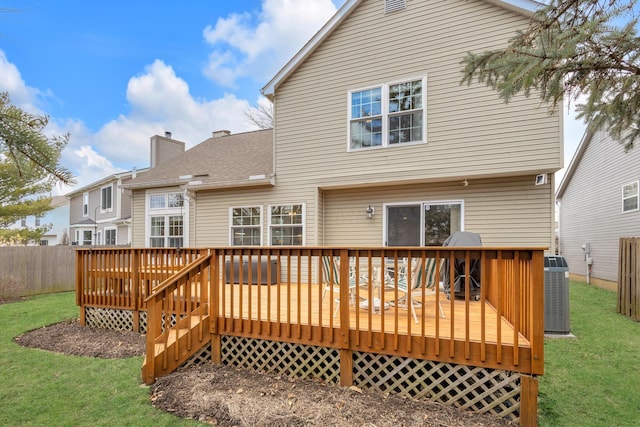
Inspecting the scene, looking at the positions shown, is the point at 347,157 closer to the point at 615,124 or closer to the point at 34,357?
the point at 615,124

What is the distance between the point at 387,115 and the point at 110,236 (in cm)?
1859

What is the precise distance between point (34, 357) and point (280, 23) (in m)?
12.9

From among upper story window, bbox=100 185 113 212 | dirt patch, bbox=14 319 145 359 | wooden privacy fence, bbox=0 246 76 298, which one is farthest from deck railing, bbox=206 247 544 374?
upper story window, bbox=100 185 113 212

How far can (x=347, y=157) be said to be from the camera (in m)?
7.39

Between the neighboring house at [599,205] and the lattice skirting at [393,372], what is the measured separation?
9153 mm

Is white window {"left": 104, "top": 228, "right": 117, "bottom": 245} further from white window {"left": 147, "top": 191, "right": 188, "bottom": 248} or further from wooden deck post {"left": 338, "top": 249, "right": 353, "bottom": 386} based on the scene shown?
wooden deck post {"left": 338, "top": 249, "right": 353, "bottom": 386}

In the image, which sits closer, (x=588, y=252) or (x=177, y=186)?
(x=177, y=186)

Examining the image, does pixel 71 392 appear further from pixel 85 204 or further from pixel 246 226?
pixel 85 204

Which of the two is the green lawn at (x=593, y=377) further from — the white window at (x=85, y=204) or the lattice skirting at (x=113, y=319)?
the white window at (x=85, y=204)

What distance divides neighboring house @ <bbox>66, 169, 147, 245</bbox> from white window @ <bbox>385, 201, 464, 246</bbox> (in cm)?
1452

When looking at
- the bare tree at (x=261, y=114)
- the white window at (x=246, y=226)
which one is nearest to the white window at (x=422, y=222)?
the white window at (x=246, y=226)

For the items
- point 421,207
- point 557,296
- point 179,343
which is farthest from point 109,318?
point 557,296

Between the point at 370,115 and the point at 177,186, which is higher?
the point at 370,115

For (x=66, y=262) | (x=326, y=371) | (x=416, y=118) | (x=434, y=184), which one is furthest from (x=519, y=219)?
(x=66, y=262)
